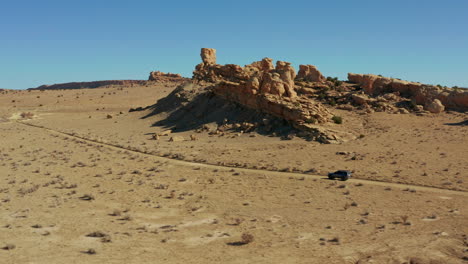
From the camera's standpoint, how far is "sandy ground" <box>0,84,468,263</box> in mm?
14852

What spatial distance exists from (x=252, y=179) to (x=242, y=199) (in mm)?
5128

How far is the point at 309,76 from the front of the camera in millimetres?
71188

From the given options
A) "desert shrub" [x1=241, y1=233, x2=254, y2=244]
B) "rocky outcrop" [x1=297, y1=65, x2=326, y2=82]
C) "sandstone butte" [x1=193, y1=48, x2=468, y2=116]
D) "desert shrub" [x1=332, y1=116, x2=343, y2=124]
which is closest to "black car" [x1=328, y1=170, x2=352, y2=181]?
"desert shrub" [x1=241, y1=233, x2=254, y2=244]

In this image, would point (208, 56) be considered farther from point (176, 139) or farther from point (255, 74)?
point (176, 139)

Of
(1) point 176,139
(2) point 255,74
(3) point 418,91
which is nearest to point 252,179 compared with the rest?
(1) point 176,139

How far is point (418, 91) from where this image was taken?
2149 inches

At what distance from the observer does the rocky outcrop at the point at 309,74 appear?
229 ft

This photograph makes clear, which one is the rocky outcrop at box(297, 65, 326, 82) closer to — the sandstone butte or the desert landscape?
the sandstone butte

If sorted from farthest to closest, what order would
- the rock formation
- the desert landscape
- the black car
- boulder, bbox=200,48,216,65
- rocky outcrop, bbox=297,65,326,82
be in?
1. boulder, bbox=200,48,216,65
2. rocky outcrop, bbox=297,65,326,82
3. the rock formation
4. the black car
5. the desert landscape

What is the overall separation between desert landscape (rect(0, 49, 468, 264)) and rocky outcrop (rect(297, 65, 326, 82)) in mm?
5753

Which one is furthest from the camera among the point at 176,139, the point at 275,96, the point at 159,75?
the point at 159,75

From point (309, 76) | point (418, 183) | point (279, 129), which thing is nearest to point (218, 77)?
point (309, 76)

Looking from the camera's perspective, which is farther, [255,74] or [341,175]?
[255,74]

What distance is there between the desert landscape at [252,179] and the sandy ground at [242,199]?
0.11m
